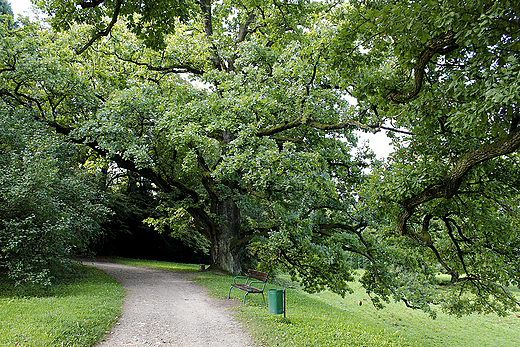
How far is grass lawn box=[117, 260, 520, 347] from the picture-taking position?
593 cm

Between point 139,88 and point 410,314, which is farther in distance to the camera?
point 410,314

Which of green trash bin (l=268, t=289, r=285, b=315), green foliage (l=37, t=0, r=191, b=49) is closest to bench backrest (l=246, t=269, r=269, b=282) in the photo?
green trash bin (l=268, t=289, r=285, b=315)

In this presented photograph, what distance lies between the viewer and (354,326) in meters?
7.29

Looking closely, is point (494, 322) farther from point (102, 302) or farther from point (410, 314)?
point (102, 302)

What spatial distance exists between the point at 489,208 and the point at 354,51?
12.8ft

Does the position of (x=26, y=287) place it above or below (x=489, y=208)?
below

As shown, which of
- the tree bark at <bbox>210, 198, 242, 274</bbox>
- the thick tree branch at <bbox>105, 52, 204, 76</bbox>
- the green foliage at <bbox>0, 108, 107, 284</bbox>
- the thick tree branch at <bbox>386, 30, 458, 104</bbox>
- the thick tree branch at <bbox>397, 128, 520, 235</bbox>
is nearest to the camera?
the thick tree branch at <bbox>397, 128, 520, 235</bbox>

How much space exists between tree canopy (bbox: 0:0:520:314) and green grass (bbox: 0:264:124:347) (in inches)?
160

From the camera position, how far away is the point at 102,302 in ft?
24.5

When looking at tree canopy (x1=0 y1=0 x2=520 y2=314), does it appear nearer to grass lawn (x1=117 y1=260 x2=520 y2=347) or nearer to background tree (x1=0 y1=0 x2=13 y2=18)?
grass lawn (x1=117 y1=260 x2=520 y2=347)

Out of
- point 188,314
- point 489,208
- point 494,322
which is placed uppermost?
point 489,208

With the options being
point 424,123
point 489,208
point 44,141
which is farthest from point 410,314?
point 44,141

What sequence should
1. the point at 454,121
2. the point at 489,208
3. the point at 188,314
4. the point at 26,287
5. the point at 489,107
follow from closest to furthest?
the point at 489,107, the point at 454,121, the point at 489,208, the point at 188,314, the point at 26,287

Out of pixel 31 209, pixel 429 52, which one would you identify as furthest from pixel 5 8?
pixel 429 52
